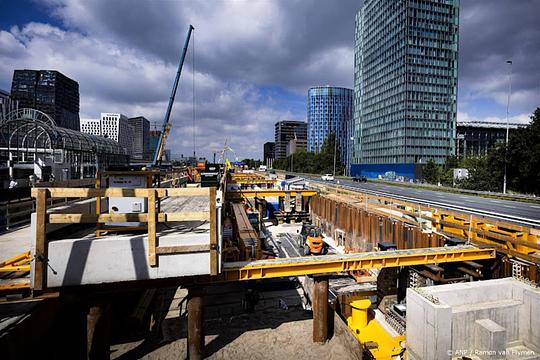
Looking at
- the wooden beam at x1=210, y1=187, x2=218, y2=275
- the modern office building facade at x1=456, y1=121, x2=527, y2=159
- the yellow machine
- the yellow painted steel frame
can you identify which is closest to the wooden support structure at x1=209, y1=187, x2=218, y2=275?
the wooden beam at x1=210, y1=187, x2=218, y2=275

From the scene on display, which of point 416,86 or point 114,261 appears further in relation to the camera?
point 416,86

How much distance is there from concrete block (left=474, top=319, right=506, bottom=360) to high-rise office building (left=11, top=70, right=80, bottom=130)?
131m

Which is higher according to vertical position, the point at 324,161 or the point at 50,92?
the point at 50,92

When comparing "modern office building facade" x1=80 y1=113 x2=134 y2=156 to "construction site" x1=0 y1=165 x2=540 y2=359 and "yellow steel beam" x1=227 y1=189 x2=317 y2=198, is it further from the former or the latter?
"construction site" x1=0 y1=165 x2=540 y2=359

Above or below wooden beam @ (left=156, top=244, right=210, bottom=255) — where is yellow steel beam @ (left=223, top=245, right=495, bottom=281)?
below

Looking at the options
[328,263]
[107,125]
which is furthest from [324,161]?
[107,125]

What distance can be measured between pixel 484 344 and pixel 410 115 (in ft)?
302

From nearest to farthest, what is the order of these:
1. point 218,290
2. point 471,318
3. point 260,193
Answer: point 471,318 → point 218,290 → point 260,193

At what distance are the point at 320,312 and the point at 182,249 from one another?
4979 millimetres

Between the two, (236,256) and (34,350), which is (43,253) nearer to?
(34,350)

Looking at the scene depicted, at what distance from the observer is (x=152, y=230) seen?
6859 millimetres

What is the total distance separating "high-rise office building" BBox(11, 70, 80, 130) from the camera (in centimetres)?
11275

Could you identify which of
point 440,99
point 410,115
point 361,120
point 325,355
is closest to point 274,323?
point 325,355

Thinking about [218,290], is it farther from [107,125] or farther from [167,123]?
[107,125]
